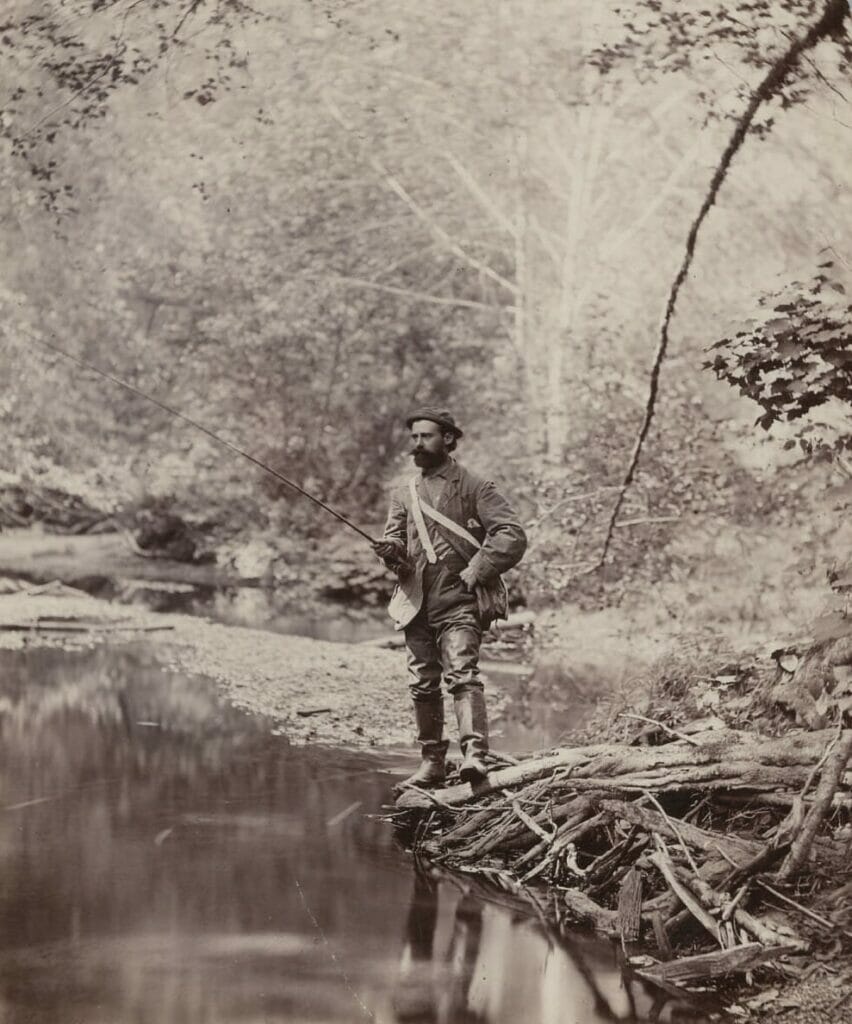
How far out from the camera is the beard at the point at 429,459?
3.47 meters

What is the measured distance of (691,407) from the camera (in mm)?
4961

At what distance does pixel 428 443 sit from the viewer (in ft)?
11.3

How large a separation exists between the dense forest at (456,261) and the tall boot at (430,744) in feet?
4.83

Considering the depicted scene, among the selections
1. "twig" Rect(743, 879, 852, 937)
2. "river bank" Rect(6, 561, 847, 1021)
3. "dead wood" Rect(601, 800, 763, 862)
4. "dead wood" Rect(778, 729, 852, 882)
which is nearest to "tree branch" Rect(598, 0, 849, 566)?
"river bank" Rect(6, 561, 847, 1021)

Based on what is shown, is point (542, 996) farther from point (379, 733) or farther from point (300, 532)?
point (300, 532)

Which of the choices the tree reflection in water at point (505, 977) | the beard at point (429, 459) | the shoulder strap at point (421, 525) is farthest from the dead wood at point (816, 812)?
the beard at point (429, 459)

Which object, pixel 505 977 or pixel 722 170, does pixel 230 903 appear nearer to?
pixel 505 977

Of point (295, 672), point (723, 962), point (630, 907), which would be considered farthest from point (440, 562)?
point (295, 672)

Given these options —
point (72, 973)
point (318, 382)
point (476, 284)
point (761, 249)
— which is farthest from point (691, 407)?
point (72, 973)

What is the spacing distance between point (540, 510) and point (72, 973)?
323cm

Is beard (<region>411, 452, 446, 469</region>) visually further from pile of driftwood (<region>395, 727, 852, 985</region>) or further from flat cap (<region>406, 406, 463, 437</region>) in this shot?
pile of driftwood (<region>395, 727, 852, 985</region>)

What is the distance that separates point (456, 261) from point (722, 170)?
4.28ft

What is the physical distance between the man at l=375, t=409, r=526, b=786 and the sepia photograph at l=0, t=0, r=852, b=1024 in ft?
0.04

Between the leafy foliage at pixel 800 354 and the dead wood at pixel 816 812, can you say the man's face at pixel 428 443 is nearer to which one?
the leafy foliage at pixel 800 354
